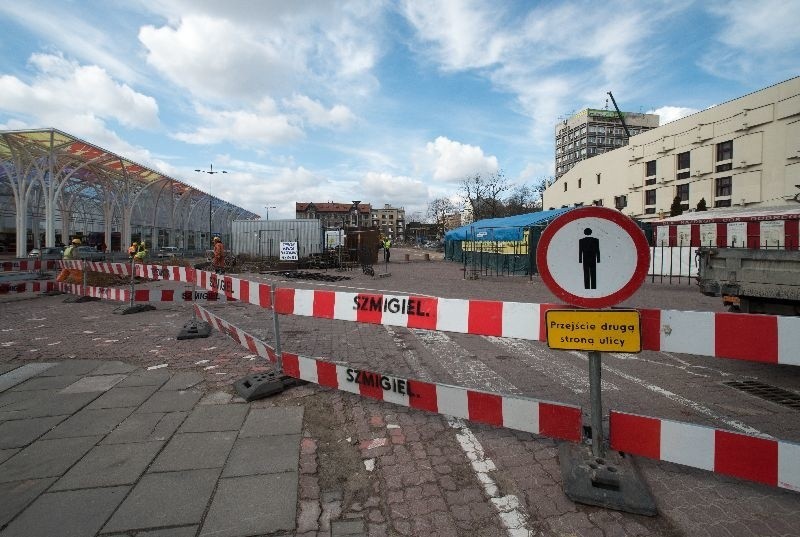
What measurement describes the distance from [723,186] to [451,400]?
38.3 meters

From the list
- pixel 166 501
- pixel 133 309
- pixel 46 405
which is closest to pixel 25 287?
pixel 133 309

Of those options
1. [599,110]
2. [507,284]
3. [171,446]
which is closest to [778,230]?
[507,284]

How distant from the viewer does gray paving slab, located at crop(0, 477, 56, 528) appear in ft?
7.41

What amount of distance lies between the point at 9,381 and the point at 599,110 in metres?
116

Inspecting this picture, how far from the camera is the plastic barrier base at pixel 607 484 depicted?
2.26m

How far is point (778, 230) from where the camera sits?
568 inches

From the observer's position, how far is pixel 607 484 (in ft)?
7.81

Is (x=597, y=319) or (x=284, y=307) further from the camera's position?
(x=284, y=307)

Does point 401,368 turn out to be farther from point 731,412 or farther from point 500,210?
point 500,210

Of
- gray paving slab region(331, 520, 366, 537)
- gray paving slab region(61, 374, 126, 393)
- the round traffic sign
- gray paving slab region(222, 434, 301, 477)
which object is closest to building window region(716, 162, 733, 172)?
the round traffic sign

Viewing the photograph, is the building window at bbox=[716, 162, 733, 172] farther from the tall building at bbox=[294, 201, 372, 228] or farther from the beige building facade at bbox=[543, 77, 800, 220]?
the tall building at bbox=[294, 201, 372, 228]

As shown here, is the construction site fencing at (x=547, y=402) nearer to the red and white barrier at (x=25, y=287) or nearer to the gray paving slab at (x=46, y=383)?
the gray paving slab at (x=46, y=383)

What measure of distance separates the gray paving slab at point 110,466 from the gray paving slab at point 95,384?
5.04ft

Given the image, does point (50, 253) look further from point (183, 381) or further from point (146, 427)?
point (146, 427)
